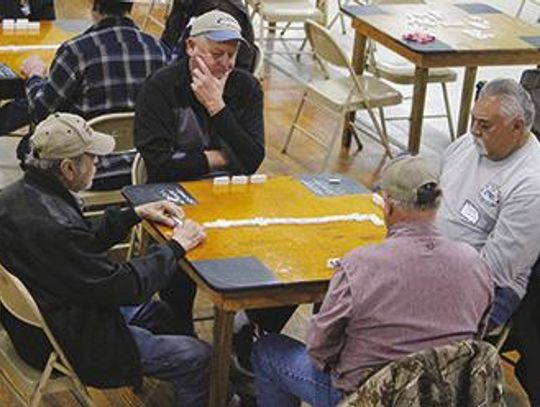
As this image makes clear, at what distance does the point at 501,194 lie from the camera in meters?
3.68

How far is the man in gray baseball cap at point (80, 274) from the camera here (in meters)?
2.99

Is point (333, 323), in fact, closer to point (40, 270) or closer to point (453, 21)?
point (40, 270)

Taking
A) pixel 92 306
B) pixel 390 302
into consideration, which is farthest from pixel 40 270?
pixel 390 302

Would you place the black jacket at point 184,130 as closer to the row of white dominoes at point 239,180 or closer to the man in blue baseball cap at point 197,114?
the man in blue baseball cap at point 197,114

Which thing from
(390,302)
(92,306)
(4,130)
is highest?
(390,302)

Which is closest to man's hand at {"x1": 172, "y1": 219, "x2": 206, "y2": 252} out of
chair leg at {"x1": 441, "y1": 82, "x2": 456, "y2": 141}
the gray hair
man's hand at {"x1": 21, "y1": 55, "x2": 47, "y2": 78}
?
the gray hair

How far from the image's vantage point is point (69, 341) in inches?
122

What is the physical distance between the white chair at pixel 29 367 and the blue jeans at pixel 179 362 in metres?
0.22

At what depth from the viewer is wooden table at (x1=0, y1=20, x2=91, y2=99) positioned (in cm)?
490

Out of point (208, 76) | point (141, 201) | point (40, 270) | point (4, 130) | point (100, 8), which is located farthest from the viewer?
point (4, 130)

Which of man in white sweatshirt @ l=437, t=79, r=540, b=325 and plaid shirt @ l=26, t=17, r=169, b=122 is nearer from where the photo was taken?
man in white sweatshirt @ l=437, t=79, r=540, b=325

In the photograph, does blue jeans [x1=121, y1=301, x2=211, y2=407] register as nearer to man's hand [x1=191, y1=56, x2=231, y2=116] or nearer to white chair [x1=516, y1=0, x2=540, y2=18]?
man's hand [x1=191, y1=56, x2=231, y2=116]

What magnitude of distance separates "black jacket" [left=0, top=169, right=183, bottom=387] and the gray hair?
3.95 feet

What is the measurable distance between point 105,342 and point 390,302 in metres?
0.88
